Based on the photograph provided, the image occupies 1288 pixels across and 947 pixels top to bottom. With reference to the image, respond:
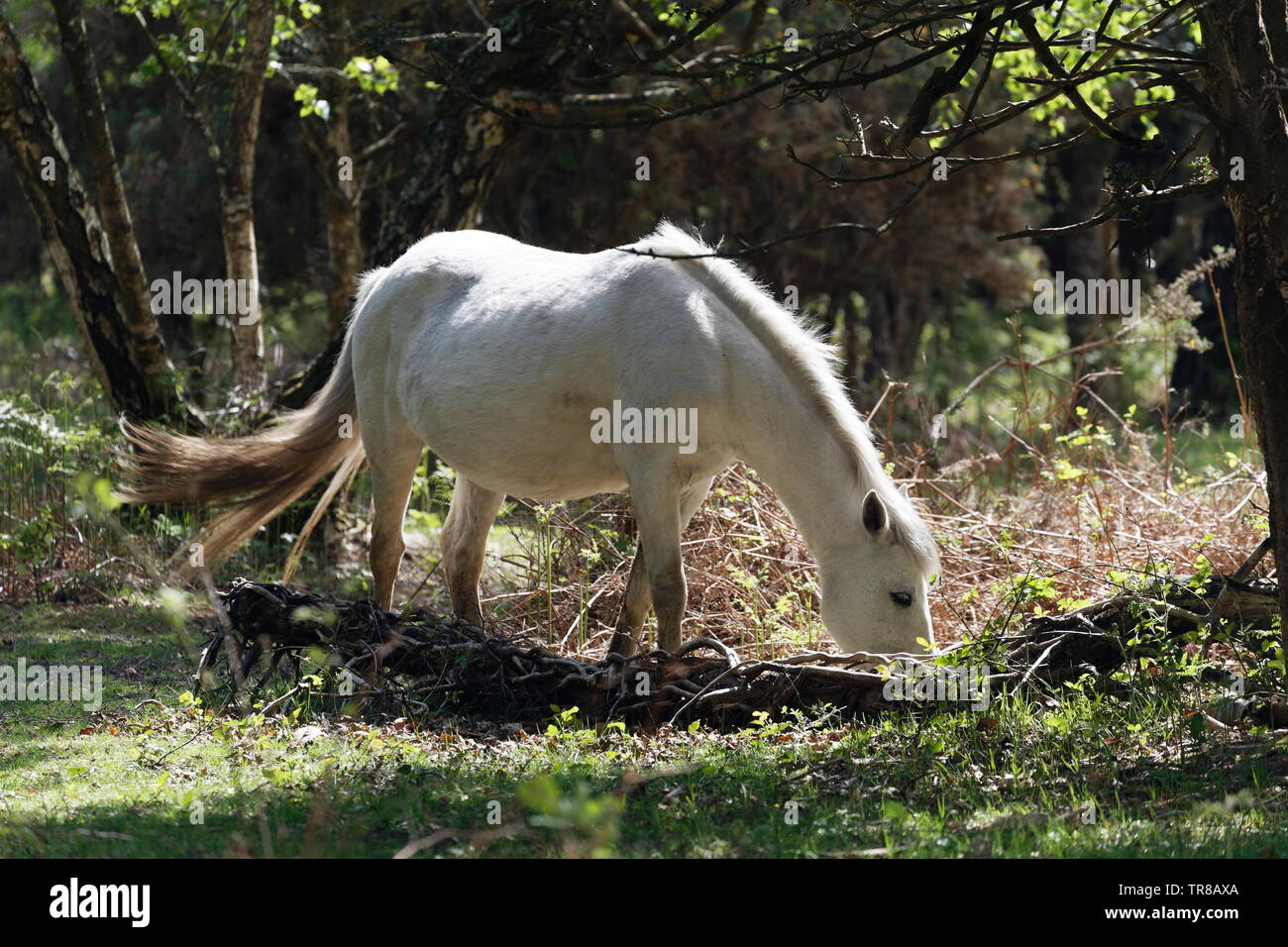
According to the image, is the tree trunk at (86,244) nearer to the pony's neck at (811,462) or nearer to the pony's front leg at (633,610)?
the pony's front leg at (633,610)

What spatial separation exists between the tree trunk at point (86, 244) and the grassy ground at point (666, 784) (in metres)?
4.17

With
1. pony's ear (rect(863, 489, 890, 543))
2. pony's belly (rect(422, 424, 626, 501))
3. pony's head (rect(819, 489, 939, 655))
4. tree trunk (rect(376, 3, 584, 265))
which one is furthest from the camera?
tree trunk (rect(376, 3, 584, 265))

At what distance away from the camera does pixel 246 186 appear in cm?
→ 1021

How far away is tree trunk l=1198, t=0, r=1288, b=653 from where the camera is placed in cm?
457

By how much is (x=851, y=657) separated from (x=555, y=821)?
8.86ft

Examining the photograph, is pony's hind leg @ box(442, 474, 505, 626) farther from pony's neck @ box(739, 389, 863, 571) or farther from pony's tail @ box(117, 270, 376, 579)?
pony's neck @ box(739, 389, 863, 571)

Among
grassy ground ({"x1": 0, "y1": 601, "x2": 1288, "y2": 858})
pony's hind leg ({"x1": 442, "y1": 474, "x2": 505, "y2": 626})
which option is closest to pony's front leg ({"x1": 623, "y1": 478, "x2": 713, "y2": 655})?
grassy ground ({"x1": 0, "y1": 601, "x2": 1288, "y2": 858})

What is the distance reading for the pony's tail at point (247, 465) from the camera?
7.20 meters

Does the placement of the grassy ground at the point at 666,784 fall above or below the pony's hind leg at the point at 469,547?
below

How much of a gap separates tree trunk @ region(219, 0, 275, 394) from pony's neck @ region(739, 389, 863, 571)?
5623 mm

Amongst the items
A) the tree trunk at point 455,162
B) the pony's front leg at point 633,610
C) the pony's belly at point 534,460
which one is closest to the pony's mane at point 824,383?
the pony's belly at point 534,460

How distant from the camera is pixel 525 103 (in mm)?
9352

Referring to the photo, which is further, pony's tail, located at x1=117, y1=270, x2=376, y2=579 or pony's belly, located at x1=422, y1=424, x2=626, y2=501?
pony's tail, located at x1=117, y1=270, x2=376, y2=579
